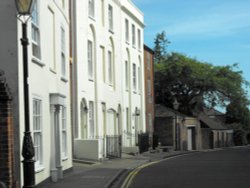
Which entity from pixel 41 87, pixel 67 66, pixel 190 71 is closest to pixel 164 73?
pixel 190 71

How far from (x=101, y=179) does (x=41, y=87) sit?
410 centimetres

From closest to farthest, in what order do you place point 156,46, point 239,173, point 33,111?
point 33,111, point 239,173, point 156,46

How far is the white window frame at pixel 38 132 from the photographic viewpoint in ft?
48.5

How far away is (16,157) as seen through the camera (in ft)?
42.4

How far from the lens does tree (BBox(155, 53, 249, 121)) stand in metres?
65.7

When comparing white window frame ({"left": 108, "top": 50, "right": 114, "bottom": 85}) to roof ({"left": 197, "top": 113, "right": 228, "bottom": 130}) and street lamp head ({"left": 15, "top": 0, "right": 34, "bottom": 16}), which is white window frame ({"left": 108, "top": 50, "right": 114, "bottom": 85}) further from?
roof ({"left": 197, "top": 113, "right": 228, "bottom": 130})

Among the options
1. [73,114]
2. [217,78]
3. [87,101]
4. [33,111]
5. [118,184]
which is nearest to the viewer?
[33,111]

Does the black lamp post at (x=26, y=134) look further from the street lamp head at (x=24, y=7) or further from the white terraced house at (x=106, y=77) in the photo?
the white terraced house at (x=106, y=77)

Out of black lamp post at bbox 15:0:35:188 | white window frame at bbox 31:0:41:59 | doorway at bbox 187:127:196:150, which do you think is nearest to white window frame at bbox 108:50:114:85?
white window frame at bbox 31:0:41:59

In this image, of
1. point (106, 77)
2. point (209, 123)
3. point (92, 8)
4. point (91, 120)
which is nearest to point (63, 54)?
point (91, 120)

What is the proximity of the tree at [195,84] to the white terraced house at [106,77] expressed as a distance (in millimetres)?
20144

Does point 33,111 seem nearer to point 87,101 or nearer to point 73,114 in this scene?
point 73,114

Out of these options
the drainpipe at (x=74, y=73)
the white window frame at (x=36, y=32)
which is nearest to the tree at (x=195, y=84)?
the drainpipe at (x=74, y=73)

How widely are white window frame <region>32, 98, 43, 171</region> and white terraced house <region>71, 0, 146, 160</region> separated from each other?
38.0 feet
